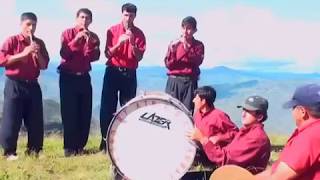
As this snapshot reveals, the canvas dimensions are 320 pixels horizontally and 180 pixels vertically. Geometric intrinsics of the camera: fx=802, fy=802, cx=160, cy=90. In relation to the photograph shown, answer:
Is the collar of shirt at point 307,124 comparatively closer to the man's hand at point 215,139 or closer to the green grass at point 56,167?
the man's hand at point 215,139

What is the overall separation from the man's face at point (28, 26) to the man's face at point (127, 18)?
3.86 ft

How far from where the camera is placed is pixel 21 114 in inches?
392

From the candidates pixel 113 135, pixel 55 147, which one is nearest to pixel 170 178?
pixel 113 135

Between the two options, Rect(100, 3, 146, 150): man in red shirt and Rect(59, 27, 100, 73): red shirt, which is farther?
Rect(100, 3, 146, 150): man in red shirt

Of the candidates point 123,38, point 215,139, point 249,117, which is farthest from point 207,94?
point 123,38

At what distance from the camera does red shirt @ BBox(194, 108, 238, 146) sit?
8.31 m

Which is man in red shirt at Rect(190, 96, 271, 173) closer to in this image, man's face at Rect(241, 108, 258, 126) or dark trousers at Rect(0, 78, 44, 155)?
man's face at Rect(241, 108, 258, 126)

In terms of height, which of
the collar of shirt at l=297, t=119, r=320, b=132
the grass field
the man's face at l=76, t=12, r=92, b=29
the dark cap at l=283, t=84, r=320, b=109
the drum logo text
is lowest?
the grass field

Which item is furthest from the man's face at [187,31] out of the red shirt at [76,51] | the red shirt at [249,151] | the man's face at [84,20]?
the red shirt at [249,151]

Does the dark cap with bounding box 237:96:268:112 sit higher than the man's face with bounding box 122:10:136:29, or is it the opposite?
the man's face with bounding box 122:10:136:29

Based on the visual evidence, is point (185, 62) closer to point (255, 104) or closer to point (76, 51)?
point (76, 51)

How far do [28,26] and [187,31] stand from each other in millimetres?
2089

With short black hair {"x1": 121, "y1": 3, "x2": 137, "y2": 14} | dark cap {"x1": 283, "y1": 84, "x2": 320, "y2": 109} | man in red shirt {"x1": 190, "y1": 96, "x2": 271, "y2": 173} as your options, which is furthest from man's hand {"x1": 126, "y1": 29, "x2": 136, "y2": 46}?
dark cap {"x1": 283, "y1": 84, "x2": 320, "y2": 109}

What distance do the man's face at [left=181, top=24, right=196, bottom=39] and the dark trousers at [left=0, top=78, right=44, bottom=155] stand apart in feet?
6.58
